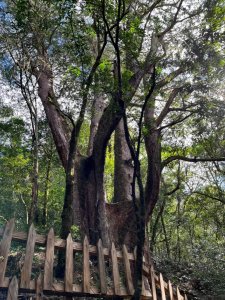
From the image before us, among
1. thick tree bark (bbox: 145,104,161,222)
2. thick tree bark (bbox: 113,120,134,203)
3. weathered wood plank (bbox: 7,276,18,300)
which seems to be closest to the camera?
weathered wood plank (bbox: 7,276,18,300)

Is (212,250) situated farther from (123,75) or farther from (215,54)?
(123,75)

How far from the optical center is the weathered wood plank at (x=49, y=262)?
2.95m

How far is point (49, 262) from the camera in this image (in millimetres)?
3062

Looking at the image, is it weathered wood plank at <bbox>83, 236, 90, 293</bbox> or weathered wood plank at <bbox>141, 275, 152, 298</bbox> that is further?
weathered wood plank at <bbox>141, 275, 152, 298</bbox>

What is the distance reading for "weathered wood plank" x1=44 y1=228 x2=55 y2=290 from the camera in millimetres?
2945

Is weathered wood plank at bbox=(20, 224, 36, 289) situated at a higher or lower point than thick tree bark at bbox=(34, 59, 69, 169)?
lower

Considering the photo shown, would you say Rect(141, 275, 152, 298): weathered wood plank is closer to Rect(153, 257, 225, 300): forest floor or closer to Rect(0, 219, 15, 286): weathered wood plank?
Rect(0, 219, 15, 286): weathered wood plank

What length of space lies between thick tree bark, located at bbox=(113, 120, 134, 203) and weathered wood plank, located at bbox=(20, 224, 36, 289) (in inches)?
175

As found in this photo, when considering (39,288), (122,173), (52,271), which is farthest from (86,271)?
(122,173)

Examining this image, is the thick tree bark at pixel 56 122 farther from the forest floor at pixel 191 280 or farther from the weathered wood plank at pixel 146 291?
the weathered wood plank at pixel 146 291

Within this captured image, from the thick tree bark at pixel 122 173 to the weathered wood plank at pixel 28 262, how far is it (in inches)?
175

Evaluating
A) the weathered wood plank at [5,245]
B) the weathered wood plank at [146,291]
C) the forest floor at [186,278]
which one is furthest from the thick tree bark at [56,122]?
the weathered wood plank at [5,245]

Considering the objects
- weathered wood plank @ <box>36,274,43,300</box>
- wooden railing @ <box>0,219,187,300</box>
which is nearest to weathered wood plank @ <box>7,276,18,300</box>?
wooden railing @ <box>0,219,187,300</box>

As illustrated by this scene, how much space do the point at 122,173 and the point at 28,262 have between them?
5079 millimetres
